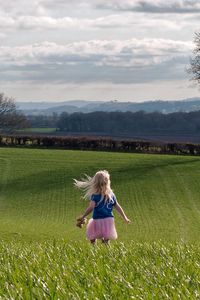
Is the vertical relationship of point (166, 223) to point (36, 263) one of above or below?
below

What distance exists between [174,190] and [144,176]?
3.33 meters

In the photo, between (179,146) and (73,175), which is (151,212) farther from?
(179,146)

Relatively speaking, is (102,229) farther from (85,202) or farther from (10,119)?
(10,119)

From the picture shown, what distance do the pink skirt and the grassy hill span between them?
8.21 m

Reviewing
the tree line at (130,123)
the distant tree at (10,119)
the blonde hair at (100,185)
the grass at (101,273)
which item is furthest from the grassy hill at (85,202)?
the tree line at (130,123)

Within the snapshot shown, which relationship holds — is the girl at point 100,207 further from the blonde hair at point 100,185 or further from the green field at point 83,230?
the green field at point 83,230

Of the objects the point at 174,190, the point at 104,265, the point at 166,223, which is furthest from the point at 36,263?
the point at 174,190

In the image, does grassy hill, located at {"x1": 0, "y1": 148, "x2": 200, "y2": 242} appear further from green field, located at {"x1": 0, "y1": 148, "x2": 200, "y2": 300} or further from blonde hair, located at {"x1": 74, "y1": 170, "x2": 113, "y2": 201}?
blonde hair, located at {"x1": 74, "y1": 170, "x2": 113, "y2": 201}

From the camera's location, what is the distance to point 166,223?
28.8 meters

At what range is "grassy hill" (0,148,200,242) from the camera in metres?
26.0

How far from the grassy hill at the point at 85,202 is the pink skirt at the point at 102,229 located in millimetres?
8207

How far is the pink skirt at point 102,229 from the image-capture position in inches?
475

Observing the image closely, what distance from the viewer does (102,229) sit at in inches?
476

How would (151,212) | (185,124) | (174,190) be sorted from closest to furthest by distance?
(151,212)
(174,190)
(185,124)
